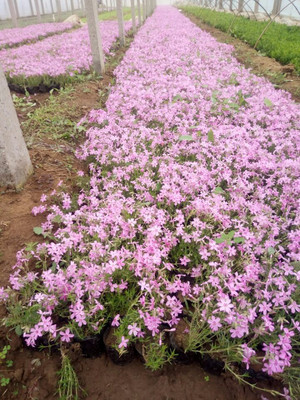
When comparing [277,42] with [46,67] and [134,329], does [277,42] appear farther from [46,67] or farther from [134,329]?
[134,329]

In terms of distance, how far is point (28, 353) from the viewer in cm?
245

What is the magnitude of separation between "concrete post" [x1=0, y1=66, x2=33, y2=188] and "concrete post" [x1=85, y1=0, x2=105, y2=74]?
6432mm

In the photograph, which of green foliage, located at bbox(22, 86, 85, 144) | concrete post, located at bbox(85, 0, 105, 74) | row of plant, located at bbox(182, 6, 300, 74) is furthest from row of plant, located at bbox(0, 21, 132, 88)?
row of plant, located at bbox(182, 6, 300, 74)

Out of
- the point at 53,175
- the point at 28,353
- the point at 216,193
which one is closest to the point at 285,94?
the point at 216,193

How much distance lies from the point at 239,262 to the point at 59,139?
14.3 feet

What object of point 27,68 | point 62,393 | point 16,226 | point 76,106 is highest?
point 27,68

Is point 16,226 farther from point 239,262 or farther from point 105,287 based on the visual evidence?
point 239,262

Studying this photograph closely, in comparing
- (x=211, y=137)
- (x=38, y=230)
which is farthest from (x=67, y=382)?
(x=211, y=137)

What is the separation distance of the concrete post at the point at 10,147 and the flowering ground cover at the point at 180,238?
2.13 ft

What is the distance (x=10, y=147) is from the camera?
12.3 ft

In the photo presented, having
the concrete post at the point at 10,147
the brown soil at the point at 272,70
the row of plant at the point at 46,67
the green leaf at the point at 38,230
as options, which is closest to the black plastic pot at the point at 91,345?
the green leaf at the point at 38,230

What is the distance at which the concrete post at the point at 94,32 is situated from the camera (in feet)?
28.2

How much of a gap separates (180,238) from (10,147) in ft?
8.53

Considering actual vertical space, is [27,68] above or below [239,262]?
above
